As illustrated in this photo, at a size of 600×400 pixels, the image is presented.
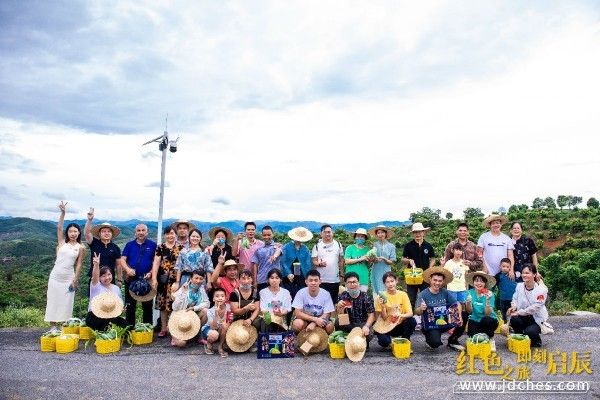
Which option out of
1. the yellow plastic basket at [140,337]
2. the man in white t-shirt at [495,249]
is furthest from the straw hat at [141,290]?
the man in white t-shirt at [495,249]

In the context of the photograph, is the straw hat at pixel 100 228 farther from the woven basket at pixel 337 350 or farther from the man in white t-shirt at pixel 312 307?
the woven basket at pixel 337 350

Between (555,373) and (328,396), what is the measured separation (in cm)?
307

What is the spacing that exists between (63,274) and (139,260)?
4.13ft

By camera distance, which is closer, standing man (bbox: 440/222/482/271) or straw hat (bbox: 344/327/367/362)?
straw hat (bbox: 344/327/367/362)

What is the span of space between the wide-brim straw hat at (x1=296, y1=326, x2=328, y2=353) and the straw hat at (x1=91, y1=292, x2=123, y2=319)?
320 cm

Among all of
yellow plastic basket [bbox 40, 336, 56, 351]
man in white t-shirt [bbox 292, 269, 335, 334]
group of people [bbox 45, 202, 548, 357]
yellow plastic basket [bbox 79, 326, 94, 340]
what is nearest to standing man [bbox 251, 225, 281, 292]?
group of people [bbox 45, 202, 548, 357]

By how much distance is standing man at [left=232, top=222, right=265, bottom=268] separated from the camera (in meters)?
8.78

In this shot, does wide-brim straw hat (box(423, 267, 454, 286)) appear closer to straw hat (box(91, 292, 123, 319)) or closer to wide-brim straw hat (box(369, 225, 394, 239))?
wide-brim straw hat (box(369, 225, 394, 239))

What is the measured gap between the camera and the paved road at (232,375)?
5.82 meters

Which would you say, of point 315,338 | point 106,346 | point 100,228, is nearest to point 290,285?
point 315,338

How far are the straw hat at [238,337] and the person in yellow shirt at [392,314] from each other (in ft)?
6.56

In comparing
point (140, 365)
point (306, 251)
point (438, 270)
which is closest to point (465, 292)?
point (438, 270)

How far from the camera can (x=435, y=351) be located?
7.65 m

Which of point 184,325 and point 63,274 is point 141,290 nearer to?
point 184,325
